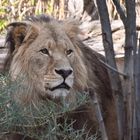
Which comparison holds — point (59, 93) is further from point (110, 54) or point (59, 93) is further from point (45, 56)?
point (110, 54)

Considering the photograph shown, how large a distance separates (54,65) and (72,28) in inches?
19.1

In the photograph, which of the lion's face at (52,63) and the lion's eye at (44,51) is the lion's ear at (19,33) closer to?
the lion's face at (52,63)

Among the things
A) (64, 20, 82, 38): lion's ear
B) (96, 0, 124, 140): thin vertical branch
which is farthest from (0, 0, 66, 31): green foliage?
(96, 0, 124, 140): thin vertical branch

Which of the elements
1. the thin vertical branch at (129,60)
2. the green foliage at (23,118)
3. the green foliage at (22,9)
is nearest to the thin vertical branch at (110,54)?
the thin vertical branch at (129,60)

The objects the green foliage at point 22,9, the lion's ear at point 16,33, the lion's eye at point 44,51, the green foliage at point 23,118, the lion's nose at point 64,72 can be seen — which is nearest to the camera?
the green foliage at point 23,118

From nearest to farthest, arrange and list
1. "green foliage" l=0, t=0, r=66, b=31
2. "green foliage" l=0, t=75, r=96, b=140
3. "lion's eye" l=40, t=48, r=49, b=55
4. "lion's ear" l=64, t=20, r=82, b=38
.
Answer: "green foliage" l=0, t=75, r=96, b=140, "lion's eye" l=40, t=48, r=49, b=55, "lion's ear" l=64, t=20, r=82, b=38, "green foliage" l=0, t=0, r=66, b=31

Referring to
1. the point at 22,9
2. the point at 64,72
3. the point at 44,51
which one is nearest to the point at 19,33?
the point at 44,51

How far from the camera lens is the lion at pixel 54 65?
328 centimetres

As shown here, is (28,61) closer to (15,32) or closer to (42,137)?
(15,32)

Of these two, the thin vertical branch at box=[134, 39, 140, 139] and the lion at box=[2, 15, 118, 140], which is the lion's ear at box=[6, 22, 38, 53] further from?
the thin vertical branch at box=[134, 39, 140, 139]

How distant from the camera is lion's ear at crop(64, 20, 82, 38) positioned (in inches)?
145

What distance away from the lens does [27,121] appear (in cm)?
238

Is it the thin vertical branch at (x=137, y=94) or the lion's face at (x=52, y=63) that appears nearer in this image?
the thin vertical branch at (x=137, y=94)

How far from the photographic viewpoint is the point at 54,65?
130 inches
